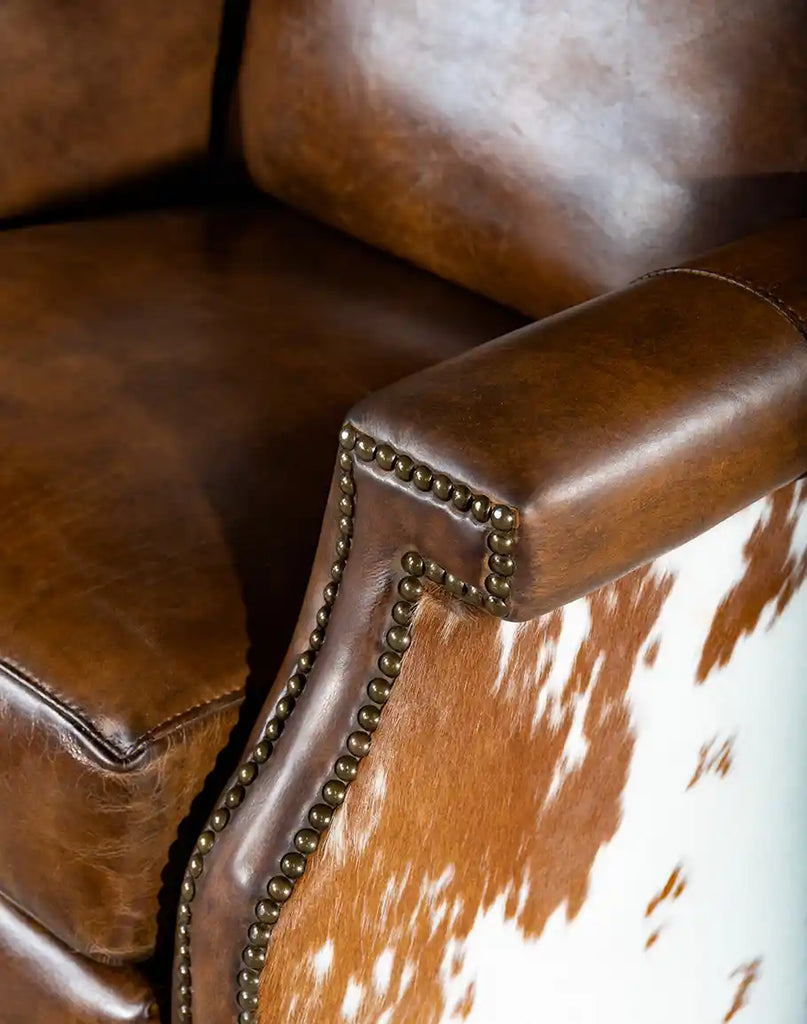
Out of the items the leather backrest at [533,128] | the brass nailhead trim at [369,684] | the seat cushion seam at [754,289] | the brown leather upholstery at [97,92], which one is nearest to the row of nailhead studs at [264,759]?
the brass nailhead trim at [369,684]

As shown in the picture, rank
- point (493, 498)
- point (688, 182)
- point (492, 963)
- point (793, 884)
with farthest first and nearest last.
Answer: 1. point (793, 884)
2. point (688, 182)
3. point (492, 963)
4. point (493, 498)

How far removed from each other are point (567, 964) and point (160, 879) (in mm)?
287

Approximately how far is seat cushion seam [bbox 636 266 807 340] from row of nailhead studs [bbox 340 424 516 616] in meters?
0.21

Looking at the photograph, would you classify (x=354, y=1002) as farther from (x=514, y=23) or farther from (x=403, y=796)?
(x=514, y=23)

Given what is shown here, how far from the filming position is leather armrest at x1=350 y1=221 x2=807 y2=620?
65cm

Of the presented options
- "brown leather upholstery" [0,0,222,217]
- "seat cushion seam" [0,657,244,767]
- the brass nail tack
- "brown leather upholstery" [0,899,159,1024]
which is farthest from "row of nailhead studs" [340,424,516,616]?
"brown leather upholstery" [0,0,222,217]

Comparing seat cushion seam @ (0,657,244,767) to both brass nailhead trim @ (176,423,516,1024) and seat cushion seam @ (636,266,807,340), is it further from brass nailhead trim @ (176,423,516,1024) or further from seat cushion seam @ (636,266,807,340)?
seat cushion seam @ (636,266,807,340)

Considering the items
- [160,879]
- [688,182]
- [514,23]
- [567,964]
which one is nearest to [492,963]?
[567,964]

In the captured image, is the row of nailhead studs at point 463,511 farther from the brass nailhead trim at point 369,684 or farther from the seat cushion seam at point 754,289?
the seat cushion seam at point 754,289

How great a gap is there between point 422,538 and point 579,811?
0.87 feet

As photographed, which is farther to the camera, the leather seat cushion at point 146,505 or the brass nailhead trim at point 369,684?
the leather seat cushion at point 146,505

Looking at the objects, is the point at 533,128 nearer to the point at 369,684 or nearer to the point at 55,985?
the point at 369,684

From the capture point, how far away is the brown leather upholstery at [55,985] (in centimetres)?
82

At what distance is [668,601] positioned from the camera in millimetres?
831
